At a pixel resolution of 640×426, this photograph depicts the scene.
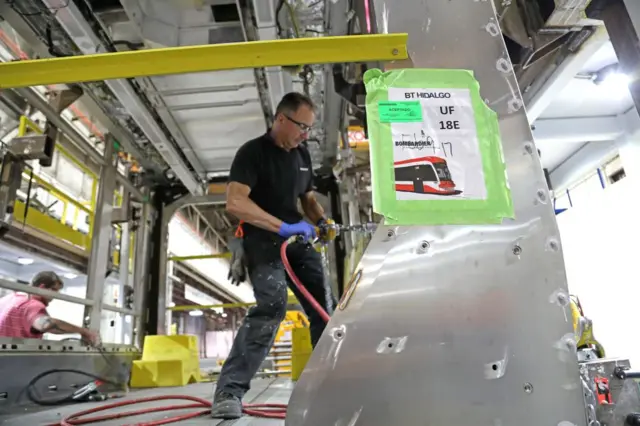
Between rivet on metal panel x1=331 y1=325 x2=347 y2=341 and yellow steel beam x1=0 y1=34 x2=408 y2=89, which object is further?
yellow steel beam x1=0 y1=34 x2=408 y2=89

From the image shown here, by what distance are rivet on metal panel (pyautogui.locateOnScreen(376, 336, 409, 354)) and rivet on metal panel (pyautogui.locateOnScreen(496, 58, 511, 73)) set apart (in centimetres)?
90

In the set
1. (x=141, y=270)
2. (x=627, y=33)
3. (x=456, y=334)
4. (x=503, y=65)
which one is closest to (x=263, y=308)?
(x=456, y=334)

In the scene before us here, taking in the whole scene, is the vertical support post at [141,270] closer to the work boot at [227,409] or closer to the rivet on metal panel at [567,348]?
the work boot at [227,409]

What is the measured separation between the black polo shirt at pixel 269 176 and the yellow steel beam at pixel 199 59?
1.13m

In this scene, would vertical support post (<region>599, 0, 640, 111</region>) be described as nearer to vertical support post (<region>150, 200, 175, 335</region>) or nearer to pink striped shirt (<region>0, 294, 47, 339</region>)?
pink striped shirt (<region>0, 294, 47, 339</region>)

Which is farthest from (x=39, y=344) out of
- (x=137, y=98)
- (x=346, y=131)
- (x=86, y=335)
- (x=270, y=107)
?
(x=346, y=131)

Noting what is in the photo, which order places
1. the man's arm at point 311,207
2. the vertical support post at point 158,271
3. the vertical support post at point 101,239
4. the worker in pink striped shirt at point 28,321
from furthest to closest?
the vertical support post at point 158,271 < the vertical support post at point 101,239 < the worker in pink striped shirt at point 28,321 < the man's arm at point 311,207

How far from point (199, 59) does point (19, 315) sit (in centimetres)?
400

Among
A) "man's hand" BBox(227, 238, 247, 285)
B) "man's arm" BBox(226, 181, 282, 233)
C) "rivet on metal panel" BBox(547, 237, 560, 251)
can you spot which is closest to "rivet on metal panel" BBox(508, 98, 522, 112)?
"rivet on metal panel" BBox(547, 237, 560, 251)

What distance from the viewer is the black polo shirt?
246 cm

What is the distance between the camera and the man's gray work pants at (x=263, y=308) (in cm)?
227

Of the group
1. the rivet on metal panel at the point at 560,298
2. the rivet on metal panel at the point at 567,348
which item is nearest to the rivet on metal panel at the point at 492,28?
the rivet on metal panel at the point at 560,298

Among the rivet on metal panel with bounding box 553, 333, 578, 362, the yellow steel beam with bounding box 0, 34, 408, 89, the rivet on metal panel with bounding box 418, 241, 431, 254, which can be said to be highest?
the yellow steel beam with bounding box 0, 34, 408, 89

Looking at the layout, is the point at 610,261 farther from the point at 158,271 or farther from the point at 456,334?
the point at 158,271
